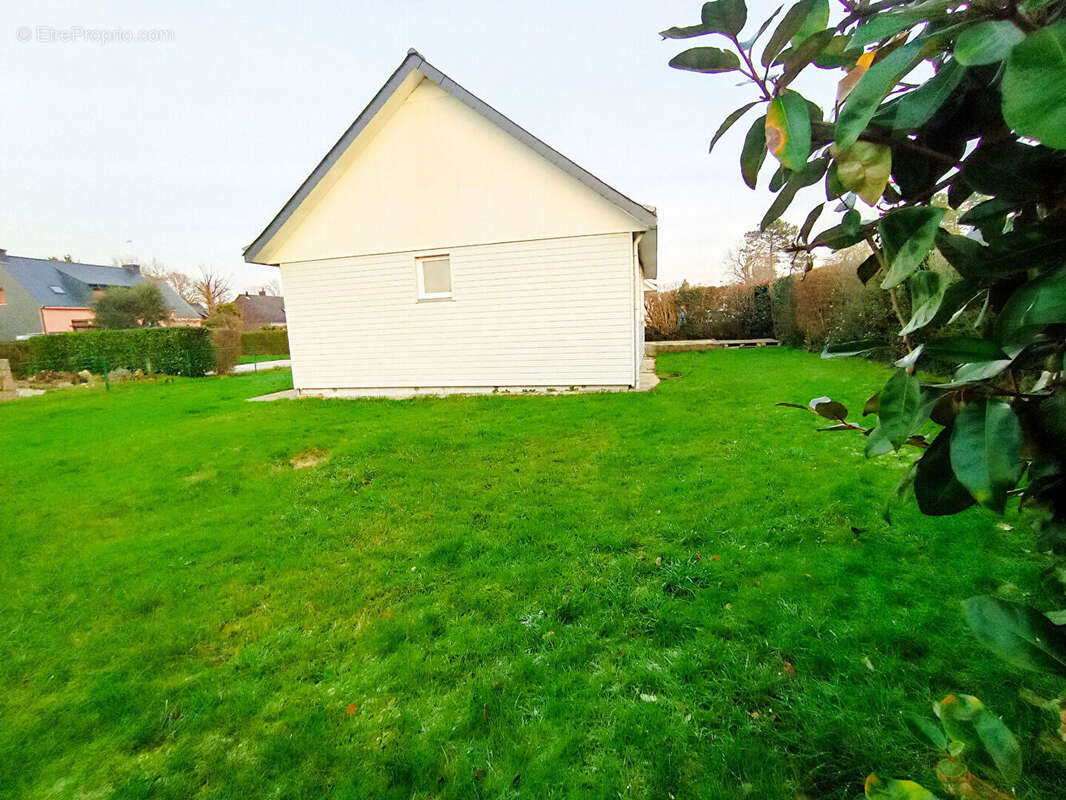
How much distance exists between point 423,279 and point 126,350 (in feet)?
48.1

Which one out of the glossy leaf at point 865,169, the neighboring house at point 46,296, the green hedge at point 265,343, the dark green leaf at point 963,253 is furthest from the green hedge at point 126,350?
the dark green leaf at point 963,253

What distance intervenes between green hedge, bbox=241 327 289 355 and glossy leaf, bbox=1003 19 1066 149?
96.6ft

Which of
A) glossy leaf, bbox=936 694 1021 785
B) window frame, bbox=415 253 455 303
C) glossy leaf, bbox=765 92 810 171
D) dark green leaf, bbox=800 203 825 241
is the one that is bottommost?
glossy leaf, bbox=936 694 1021 785

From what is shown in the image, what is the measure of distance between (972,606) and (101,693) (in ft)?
10.4

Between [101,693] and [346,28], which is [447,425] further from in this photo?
[346,28]

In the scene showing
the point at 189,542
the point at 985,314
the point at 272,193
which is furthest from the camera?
the point at 272,193

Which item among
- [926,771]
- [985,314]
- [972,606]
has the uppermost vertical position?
[985,314]

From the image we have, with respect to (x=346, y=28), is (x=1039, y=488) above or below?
below

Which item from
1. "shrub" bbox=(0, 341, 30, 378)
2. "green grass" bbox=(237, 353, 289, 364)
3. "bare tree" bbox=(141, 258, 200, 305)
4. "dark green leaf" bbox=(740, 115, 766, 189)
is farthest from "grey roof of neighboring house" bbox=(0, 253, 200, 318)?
"dark green leaf" bbox=(740, 115, 766, 189)

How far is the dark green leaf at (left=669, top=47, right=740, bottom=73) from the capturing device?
2.34ft

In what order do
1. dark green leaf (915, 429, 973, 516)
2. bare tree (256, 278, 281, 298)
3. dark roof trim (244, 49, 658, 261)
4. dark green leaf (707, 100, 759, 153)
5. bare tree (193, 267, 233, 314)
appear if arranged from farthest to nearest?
bare tree (256, 278, 281, 298)
bare tree (193, 267, 233, 314)
dark roof trim (244, 49, 658, 261)
dark green leaf (707, 100, 759, 153)
dark green leaf (915, 429, 973, 516)

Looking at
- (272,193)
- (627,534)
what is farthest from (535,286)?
(272,193)

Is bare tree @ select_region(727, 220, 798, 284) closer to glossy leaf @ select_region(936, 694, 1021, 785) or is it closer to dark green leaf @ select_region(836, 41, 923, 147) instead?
dark green leaf @ select_region(836, 41, 923, 147)

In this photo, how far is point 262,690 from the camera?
2.06m
